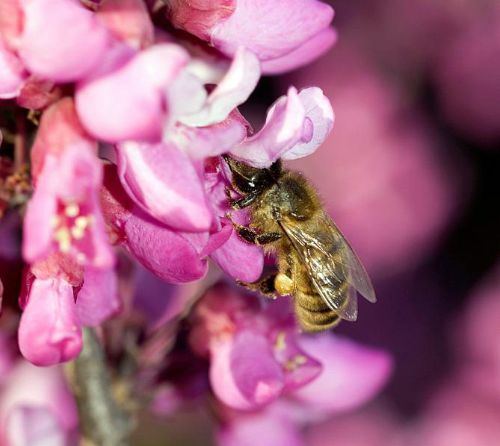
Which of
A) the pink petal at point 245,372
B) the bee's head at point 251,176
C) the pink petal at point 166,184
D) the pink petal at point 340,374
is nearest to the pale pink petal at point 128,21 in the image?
the pink petal at point 166,184

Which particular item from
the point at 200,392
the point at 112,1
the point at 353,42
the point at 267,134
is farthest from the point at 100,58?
the point at 353,42

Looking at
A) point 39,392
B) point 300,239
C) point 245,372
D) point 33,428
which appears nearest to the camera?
point 300,239

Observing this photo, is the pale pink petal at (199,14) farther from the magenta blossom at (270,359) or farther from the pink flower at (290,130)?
the magenta blossom at (270,359)

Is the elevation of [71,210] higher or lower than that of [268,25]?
lower

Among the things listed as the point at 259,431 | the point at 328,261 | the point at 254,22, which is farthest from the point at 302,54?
the point at 259,431

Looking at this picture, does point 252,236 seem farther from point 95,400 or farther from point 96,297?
point 95,400

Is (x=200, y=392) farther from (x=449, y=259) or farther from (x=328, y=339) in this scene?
(x=449, y=259)

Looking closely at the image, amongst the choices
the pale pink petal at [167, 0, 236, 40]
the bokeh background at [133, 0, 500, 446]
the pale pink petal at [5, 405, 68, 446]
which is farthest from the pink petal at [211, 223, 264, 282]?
the bokeh background at [133, 0, 500, 446]
